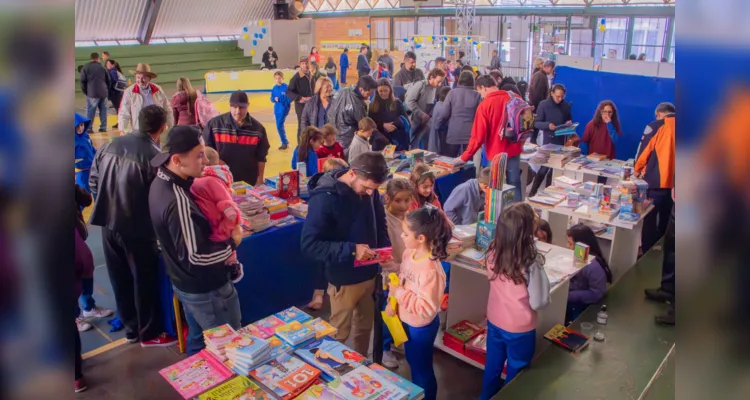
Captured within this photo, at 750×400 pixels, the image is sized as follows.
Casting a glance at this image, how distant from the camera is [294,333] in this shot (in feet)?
9.12

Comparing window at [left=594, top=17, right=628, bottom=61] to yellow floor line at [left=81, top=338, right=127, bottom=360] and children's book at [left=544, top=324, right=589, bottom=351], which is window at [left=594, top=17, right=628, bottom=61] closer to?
children's book at [left=544, top=324, right=589, bottom=351]

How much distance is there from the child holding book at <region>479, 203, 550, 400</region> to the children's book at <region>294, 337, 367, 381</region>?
2.90 ft

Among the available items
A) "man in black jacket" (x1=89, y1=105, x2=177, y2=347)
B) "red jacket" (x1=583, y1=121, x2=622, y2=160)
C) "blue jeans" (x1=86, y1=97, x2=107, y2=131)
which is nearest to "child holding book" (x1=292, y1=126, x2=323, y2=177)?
"man in black jacket" (x1=89, y1=105, x2=177, y2=347)

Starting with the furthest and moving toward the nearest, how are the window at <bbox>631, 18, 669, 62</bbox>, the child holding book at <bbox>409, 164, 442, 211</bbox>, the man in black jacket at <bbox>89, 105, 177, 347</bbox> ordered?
the window at <bbox>631, 18, 669, 62</bbox>, the child holding book at <bbox>409, 164, 442, 211</bbox>, the man in black jacket at <bbox>89, 105, 177, 347</bbox>

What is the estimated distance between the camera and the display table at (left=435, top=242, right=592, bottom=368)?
371 centimetres

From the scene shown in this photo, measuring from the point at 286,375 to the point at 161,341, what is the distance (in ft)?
6.12

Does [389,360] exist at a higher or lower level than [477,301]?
lower

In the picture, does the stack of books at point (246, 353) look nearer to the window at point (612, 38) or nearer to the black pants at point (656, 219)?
the black pants at point (656, 219)

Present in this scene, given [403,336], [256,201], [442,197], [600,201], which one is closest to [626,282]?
[600,201]

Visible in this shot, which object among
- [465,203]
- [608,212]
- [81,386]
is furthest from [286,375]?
[608,212]

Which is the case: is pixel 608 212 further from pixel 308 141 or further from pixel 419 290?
pixel 308 141

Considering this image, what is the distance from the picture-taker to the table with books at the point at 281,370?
2.37 metres

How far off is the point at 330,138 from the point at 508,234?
8.11ft

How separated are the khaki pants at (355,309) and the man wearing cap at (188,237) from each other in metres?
0.60
